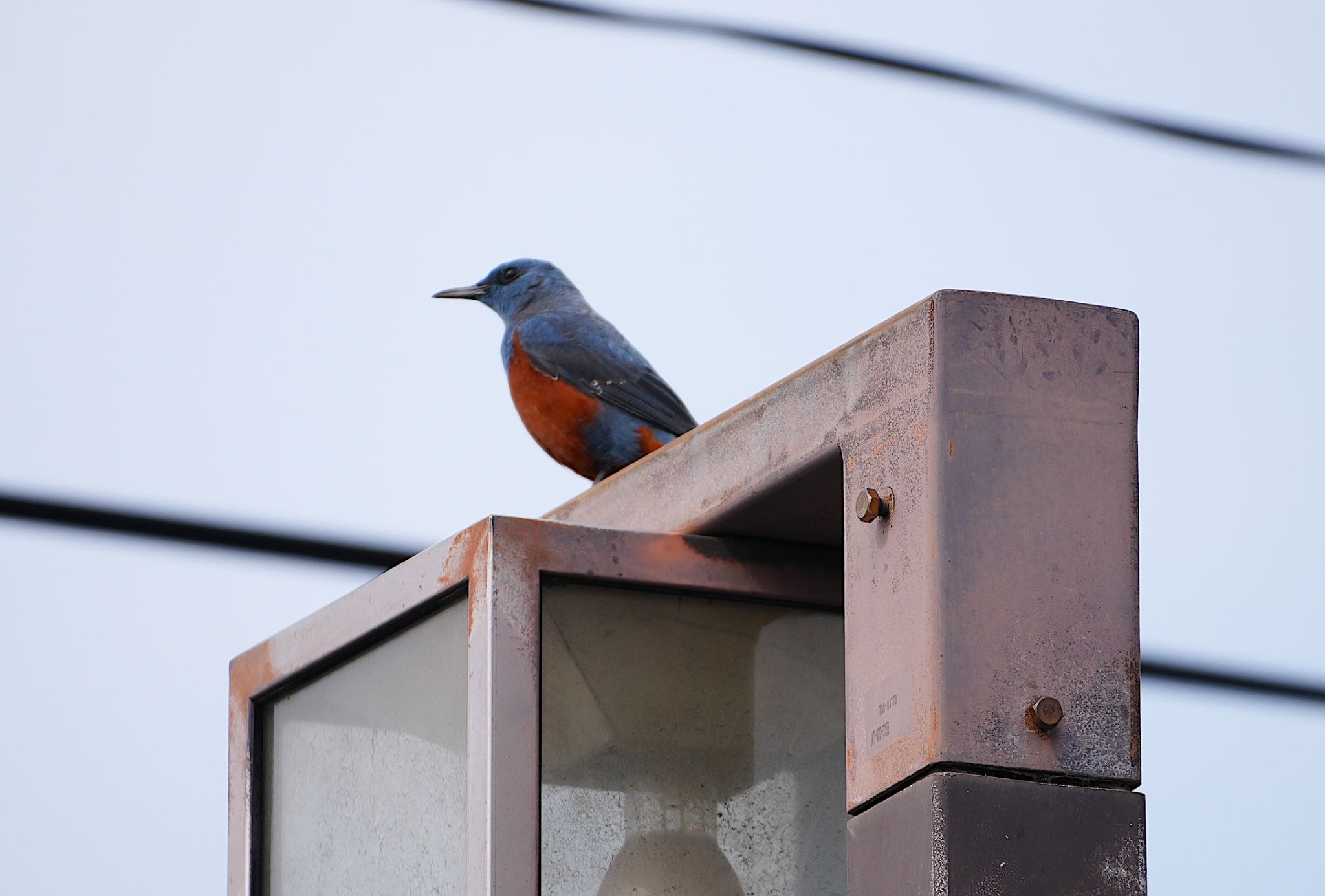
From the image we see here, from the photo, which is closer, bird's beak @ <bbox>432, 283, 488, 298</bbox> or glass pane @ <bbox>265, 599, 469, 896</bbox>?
glass pane @ <bbox>265, 599, 469, 896</bbox>

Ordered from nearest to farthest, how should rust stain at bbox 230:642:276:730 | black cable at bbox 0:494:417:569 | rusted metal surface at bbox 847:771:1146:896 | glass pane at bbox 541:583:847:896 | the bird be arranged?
1. rusted metal surface at bbox 847:771:1146:896
2. glass pane at bbox 541:583:847:896
3. rust stain at bbox 230:642:276:730
4. black cable at bbox 0:494:417:569
5. the bird

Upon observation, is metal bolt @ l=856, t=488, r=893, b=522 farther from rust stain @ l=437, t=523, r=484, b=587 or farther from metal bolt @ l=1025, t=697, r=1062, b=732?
rust stain @ l=437, t=523, r=484, b=587

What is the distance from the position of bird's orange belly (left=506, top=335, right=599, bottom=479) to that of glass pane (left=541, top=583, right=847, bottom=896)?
125 inches

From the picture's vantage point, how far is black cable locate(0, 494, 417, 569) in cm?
420

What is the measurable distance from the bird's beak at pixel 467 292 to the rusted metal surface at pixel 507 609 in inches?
170

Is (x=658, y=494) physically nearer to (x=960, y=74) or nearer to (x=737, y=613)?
(x=737, y=613)

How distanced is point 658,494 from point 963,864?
30.4 inches

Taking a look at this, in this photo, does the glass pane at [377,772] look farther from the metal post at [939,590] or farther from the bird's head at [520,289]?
the bird's head at [520,289]

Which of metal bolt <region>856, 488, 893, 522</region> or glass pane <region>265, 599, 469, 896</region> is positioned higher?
metal bolt <region>856, 488, 893, 522</region>

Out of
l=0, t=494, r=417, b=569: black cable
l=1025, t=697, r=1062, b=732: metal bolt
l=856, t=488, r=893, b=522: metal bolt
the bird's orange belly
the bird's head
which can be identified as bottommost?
l=1025, t=697, r=1062, b=732: metal bolt

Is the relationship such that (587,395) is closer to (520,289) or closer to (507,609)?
(520,289)

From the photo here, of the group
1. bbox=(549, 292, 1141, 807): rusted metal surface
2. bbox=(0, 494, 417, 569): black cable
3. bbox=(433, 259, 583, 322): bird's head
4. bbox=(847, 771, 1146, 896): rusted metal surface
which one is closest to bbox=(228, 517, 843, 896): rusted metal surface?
bbox=(549, 292, 1141, 807): rusted metal surface

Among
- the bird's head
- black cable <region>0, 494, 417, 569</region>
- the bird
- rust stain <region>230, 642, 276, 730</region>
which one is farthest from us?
the bird's head

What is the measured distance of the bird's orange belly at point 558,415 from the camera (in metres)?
5.49
